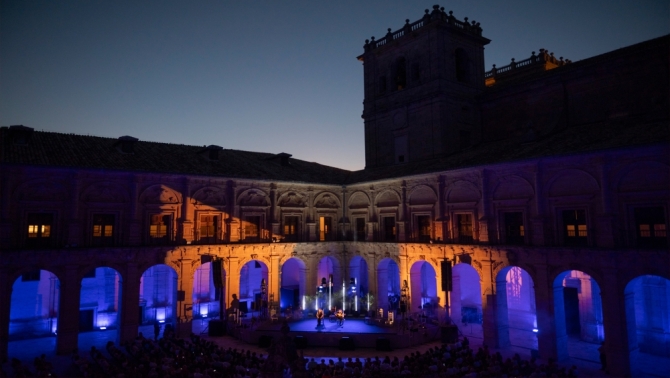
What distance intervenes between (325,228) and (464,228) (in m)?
12.5

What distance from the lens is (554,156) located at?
24.3 metres

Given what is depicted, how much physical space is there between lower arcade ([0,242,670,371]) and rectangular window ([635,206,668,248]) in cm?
104

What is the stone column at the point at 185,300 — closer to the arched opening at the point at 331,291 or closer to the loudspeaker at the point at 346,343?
the arched opening at the point at 331,291

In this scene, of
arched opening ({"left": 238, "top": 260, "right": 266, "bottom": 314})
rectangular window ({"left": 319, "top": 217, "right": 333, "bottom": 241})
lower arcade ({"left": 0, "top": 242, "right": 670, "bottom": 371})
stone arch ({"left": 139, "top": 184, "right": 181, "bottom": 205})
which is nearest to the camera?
lower arcade ({"left": 0, "top": 242, "right": 670, "bottom": 371})

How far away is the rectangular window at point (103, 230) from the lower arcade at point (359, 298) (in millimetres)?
1261

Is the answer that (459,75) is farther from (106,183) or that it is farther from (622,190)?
(106,183)

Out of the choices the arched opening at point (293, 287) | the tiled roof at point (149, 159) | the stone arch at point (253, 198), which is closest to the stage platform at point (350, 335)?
the arched opening at point (293, 287)

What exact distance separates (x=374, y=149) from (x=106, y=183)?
22.6 metres

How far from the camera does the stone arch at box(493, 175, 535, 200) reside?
2633cm

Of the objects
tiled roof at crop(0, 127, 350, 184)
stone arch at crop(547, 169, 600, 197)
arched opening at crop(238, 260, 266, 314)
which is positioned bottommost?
arched opening at crop(238, 260, 266, 314)

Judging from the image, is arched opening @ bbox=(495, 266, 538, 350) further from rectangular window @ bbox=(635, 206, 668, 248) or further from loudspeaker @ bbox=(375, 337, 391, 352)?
rectangular window @ bbox=(635, 206, 668, 248)

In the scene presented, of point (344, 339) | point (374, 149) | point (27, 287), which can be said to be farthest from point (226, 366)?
point (374, 149)

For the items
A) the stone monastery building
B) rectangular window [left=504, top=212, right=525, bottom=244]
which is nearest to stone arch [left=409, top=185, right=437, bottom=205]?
the stone monastery building

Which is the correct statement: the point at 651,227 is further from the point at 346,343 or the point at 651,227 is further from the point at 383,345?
the point at 346,343
